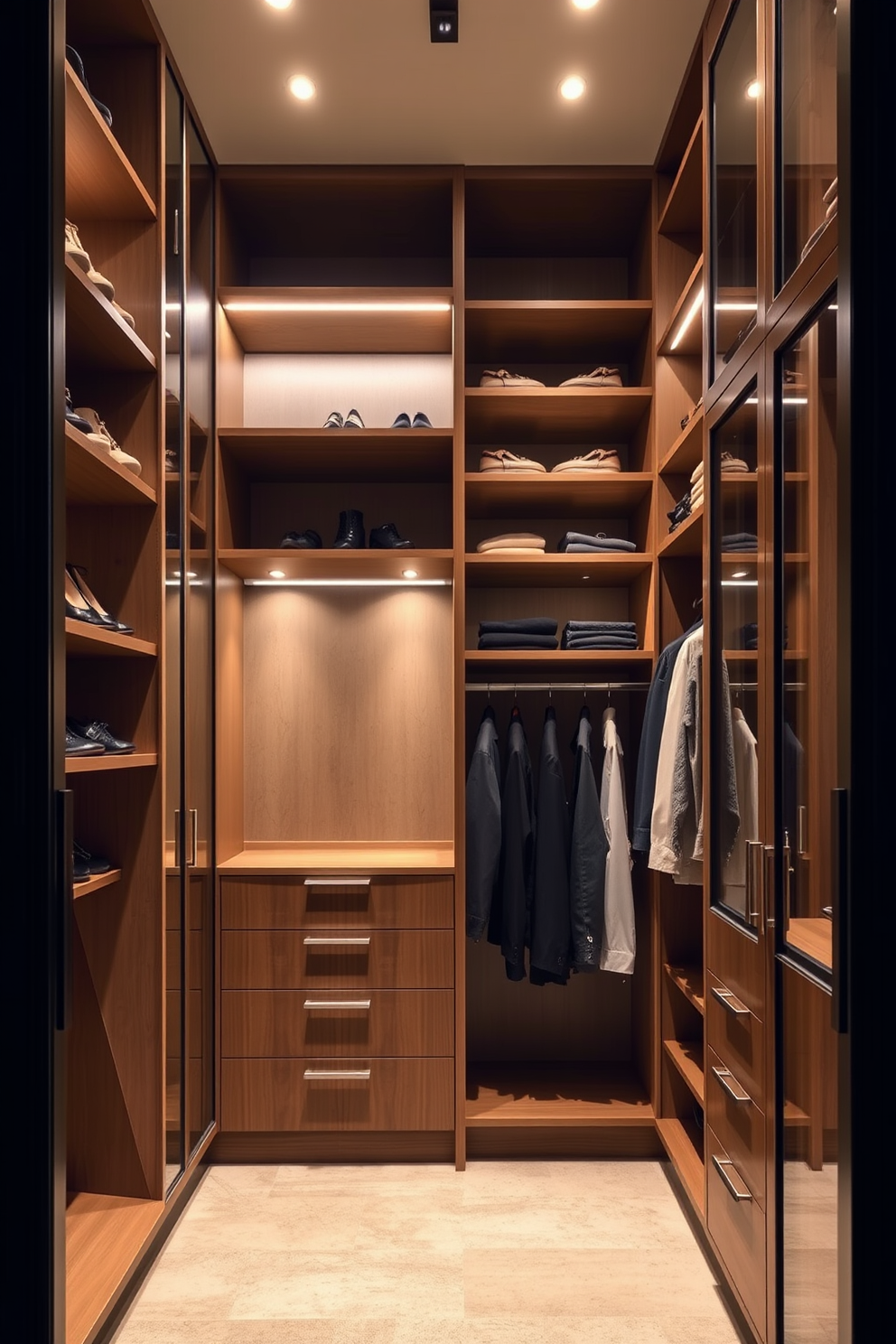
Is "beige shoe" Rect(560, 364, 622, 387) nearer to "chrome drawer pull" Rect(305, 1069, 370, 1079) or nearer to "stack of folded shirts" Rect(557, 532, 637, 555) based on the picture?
"stack of folded shirts" Rect(557, 532, 637, 555)

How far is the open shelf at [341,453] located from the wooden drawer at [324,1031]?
1.73 m

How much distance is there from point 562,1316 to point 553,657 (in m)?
1.75

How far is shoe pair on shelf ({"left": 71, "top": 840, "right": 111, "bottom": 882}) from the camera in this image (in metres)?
2.17

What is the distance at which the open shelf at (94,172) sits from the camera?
1.96 m

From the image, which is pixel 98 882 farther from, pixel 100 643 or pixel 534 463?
pixel 534 463

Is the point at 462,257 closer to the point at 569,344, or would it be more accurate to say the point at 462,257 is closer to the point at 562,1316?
the point at 569,344

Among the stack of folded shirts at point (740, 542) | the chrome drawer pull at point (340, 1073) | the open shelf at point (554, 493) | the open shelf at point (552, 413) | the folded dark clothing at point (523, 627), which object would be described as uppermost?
the open shelf at point (552, 413)

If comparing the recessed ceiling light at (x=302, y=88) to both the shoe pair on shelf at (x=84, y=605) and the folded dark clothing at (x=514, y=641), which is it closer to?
the shoe pair on shelf at (x=84, y=605)

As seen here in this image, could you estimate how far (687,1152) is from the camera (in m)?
2.78

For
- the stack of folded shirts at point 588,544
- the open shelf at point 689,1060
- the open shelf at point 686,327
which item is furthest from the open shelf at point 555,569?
the open shelf at point 689,1060

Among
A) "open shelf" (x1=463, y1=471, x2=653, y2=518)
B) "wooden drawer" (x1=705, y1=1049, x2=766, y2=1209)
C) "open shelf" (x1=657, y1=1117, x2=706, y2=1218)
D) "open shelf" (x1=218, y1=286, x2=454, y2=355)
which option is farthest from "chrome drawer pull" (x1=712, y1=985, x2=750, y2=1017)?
"open shelf" (x1=218, y1=286, x2=454, y2=355)

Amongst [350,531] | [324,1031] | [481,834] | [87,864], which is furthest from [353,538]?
[324,1031]

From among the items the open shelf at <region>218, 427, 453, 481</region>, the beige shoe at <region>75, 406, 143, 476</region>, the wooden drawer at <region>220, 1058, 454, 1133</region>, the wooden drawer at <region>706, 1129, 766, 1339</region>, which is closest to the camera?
the wooden drawer at <region>706, 1129, 766, 1339</region>

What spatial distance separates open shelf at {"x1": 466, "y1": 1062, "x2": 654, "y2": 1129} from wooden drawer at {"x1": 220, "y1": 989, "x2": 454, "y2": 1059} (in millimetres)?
273
